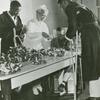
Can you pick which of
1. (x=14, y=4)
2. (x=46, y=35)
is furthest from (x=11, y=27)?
(x=46, y=35)

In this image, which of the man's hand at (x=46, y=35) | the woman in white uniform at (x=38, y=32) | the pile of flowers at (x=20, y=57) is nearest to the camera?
the pile of flowers at (x=20, y=57)

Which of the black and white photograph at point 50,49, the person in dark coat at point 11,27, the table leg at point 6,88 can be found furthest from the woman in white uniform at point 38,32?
the table leg at point 6,88

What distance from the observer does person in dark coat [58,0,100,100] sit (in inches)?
137

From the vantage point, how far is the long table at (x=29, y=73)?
260 cm

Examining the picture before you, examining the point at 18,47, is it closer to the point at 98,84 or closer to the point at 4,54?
the point at 4,54

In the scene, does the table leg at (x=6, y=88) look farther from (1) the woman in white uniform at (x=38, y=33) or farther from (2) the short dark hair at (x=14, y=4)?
(2) the short dark hair at (x=14, y=4)

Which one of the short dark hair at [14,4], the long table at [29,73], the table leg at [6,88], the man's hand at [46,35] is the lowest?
the table leg at [6,88]

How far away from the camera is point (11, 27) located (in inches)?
117

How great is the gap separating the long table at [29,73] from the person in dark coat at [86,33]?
0.28m

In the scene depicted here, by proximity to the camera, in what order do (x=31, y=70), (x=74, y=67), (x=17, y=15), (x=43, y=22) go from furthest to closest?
(x=74, y=67) → (x=43, y=22) → (x=17, y=15) → (x=31, y=70)

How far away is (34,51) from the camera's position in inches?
124

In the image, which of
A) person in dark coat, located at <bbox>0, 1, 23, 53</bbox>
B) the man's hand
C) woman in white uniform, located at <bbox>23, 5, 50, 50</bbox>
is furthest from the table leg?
the man's hand

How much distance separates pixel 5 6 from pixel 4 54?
1.48ft

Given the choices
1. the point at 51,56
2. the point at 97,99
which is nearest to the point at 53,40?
the point at 51,56
